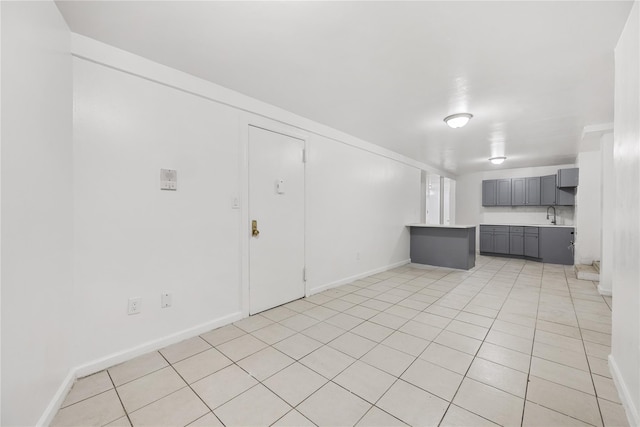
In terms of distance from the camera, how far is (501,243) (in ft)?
22.1

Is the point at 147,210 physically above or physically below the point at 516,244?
above

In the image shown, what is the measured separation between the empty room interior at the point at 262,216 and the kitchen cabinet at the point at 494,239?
10.4ft

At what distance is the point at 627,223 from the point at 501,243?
584cm

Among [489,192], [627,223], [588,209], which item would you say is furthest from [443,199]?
[627,223]

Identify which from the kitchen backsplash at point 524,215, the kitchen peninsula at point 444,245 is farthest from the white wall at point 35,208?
the kitchen backsplash at point 524,215

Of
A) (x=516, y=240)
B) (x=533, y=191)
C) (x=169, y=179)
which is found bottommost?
(x=516, y=240)

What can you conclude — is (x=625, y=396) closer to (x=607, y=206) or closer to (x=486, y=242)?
(x=607, y=206)

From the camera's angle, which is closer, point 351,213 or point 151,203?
point 151,203

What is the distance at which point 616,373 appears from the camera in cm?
175

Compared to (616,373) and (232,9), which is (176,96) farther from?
(616,373)

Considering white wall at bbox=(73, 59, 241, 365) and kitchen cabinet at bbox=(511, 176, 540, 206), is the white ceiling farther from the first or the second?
kitchen cabinet at bbox=(511, 176, 540, 206)

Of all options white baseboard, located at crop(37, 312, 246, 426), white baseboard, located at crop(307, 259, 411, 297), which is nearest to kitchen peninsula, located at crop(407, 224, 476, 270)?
white baseboard, located at crop(307, 259, 411, 297)

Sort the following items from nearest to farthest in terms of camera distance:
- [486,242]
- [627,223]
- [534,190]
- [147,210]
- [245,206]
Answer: [627,223] → [147,210] → [245,206] → [534,190] → [486,242]

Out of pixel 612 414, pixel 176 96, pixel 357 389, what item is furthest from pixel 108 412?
pixel 612 414
